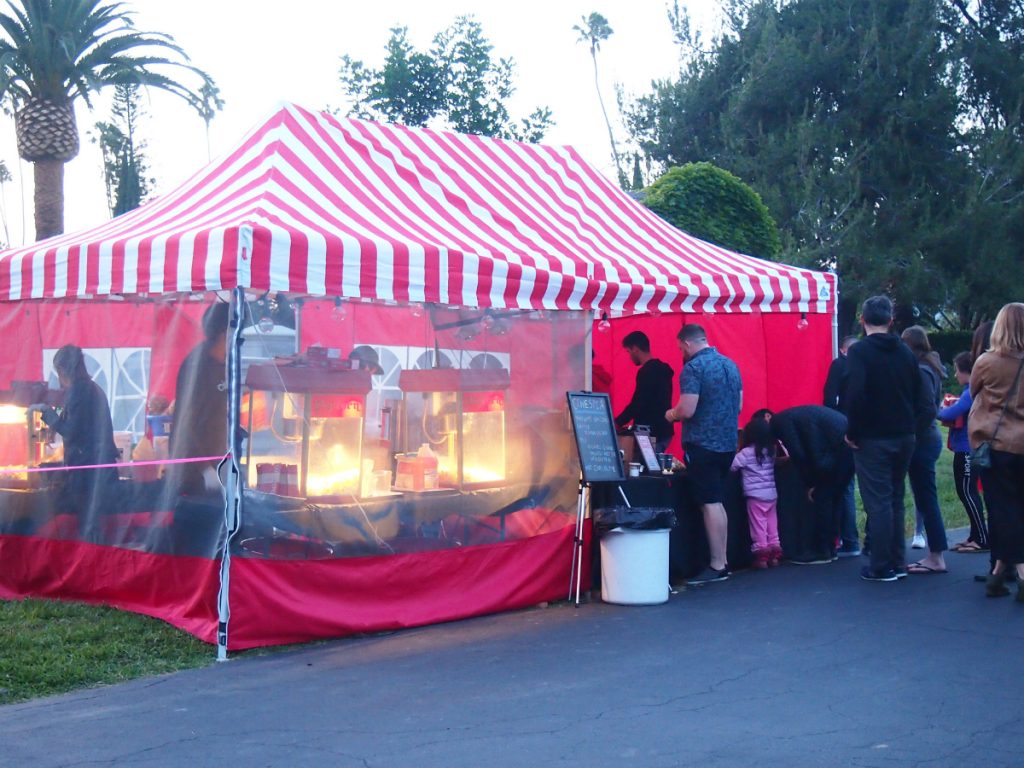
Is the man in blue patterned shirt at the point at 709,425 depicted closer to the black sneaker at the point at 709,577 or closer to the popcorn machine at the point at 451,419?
the black sneaker at the point at 709,577

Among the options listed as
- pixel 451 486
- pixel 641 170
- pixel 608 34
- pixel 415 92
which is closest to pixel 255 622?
pixel 451 486

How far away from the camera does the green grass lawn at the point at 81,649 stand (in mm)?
5766

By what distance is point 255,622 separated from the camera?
623 centimetres

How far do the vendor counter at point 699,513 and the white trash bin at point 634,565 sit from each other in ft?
1.22

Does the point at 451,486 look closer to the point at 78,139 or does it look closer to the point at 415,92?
the point at 78,139

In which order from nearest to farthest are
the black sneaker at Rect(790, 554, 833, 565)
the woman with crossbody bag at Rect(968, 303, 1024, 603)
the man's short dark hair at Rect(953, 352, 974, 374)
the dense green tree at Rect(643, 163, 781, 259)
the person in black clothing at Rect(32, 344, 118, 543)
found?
the woman with crossbody bag at Rect(968, 303, 1024, 603), the person in black clothing at Rect(32, 344, 118, 543), the man's short dark hair at Rect(953, 352, 974, 374), the black sneaker at Rect(790, 554, 833, 565), the dense green tree at Rect(643, 163, 781, 259)

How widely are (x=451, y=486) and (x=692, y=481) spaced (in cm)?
188

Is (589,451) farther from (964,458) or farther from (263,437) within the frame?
(964,458)

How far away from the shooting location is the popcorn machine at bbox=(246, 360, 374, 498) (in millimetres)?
6520

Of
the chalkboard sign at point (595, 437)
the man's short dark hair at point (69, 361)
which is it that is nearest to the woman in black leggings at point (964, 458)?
the chalkboard sign at point (595, 437)

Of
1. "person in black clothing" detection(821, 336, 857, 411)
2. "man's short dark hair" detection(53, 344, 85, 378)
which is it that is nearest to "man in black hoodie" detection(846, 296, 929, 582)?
"person in black clothing" detection(821, 336, 857, 411)

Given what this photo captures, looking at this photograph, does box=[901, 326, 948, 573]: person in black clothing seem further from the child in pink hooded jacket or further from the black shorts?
the black shorts

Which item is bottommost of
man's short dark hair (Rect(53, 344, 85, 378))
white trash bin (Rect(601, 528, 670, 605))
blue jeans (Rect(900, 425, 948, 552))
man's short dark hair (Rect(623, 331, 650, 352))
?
white trash bin (Rect(601, 528, 670, 605))

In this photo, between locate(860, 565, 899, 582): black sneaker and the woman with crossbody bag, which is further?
locate(860, 565, 899, 582): black sneaker
